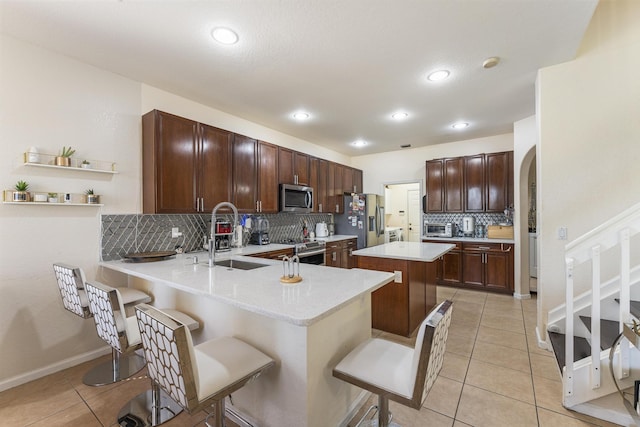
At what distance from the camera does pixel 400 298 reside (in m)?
2.98

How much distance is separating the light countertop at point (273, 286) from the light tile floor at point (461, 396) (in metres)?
0.92

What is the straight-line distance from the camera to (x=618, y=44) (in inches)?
93.1

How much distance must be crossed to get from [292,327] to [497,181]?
15.2 feet

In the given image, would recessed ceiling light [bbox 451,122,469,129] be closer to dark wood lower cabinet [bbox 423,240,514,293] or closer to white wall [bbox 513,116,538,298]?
white wall [bbox 513,116,538,298]

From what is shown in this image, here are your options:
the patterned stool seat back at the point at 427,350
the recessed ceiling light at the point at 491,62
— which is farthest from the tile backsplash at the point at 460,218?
the patterned stool seat back at the point at 427,350

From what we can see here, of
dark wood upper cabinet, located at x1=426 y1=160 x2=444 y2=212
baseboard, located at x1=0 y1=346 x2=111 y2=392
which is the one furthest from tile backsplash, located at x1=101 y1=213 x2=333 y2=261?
dark wood upper cabinet, located at x1=426 y1=160 x2=444 y2=212

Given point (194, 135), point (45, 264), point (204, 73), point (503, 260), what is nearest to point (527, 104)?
point (503, 260)

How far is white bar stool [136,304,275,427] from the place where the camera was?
1079mm

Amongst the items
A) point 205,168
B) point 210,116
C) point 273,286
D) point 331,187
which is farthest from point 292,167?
point 273,286

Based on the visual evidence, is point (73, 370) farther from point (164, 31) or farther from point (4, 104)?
point (164, 31)

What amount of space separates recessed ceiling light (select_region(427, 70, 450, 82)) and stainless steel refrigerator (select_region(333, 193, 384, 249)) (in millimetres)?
2810

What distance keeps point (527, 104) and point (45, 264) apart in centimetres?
547

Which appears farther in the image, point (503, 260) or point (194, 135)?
point (503, 260)

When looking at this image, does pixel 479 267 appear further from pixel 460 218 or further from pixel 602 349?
pixel 602 349
